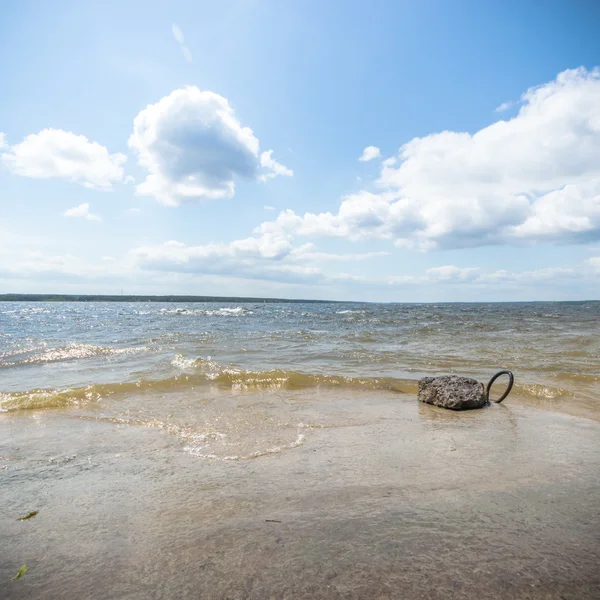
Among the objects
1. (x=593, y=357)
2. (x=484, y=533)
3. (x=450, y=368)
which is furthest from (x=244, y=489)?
(x=593, y=357)

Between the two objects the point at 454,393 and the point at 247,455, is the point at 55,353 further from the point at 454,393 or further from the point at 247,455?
the point at 454,393

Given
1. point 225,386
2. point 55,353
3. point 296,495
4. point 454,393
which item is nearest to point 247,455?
point 296,495

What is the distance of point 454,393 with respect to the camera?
21.2 feet

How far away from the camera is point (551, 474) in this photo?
3471 millimetres

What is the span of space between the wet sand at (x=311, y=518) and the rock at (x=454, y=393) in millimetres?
1558

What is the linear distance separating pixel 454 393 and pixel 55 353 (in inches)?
534

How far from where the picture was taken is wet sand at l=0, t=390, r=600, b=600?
201 centimetres

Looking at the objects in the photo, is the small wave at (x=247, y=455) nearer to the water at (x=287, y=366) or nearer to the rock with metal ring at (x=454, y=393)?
the rock with metal ring at (x=454, y=393)

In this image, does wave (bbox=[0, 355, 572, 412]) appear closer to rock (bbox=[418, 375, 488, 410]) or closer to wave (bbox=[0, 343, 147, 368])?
rock (bbox=[418, 375, 488, 410])

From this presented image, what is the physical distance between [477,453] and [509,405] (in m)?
3.22

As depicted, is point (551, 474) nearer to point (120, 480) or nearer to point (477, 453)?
point (477, 453)

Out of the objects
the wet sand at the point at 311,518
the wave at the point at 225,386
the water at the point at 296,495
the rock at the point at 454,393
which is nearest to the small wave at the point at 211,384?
the wave at the point at 225,386

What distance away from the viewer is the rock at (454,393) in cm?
637

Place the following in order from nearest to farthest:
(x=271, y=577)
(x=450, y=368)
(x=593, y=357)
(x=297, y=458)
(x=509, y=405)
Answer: (x=271, y=577) < (x=297, y=458) < (x=509, y=405) < (x=450, y=368) < (x=593, y=357)
